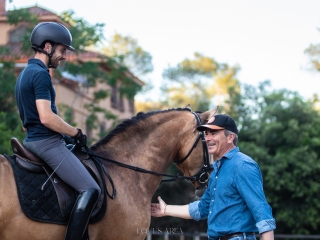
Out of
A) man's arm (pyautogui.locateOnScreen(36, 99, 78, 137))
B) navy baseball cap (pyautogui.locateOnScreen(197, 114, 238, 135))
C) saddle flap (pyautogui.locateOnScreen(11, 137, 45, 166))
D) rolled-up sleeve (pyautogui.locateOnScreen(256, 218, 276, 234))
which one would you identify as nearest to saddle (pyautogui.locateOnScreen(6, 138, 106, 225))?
saddle flap (pyautogui.locateOnScreen(11, 137, 45, 166))

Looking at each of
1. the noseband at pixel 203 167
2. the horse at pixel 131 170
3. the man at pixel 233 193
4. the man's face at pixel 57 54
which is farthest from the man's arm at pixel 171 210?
the man's face at pixel 57 54

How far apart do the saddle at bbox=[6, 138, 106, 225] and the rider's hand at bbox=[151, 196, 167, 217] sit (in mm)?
672

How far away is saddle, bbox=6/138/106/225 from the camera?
570cm

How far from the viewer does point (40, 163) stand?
→ 5957 mm

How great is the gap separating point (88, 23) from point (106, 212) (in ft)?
61.3

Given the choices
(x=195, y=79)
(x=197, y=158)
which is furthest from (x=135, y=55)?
(x=197, y=158)

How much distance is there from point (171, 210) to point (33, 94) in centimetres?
186

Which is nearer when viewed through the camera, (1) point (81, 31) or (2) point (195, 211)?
(2) point (195, 211)

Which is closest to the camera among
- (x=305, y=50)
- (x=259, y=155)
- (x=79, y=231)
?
(x=79, y=231)

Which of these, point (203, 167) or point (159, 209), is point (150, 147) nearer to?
point (203, 167)

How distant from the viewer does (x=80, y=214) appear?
5809 mm

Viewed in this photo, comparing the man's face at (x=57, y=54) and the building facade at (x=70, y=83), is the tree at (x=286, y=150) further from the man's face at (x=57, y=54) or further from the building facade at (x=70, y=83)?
the man's face at (x=57, y=54)

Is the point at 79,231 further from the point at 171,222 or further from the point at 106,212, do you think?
the point at 171,222

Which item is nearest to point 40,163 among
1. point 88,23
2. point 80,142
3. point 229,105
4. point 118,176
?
point 80,142
